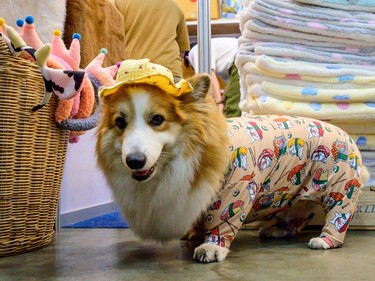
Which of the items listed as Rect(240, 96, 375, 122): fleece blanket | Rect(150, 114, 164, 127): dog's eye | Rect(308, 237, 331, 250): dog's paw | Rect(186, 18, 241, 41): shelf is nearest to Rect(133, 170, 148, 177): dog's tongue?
Rect(150, 114, 164, 127): dog's eye

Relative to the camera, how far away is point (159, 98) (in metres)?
1.32

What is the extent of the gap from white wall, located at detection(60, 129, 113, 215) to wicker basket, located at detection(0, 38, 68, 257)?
2.29 ft

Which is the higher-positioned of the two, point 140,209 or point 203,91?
point 203,91

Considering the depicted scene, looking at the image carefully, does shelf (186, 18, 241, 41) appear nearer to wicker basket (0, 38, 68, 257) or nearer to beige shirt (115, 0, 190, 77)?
beige shirt (115, 0, 190, 77)

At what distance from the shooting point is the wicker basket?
4.55 ft

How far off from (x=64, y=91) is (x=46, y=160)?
9.5 inches

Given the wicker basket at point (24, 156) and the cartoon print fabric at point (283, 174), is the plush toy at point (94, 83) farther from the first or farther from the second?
the cartoon print fabric at point (283, 174)

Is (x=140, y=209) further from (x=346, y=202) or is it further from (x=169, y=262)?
(x=346, y=202)

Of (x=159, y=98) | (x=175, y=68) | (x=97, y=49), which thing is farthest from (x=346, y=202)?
(x=175, y=68)

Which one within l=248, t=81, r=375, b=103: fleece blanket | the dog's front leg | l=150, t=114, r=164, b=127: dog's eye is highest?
l=150, t=114, r=164, b=127: dog's eye

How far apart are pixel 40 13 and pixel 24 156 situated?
553 mm

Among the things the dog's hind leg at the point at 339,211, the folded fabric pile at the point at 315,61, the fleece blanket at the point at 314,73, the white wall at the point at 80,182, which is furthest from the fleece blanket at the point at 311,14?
the white wall at the point at 80,182

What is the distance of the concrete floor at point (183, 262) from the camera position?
1197mm

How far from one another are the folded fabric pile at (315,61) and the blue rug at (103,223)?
0.77 m
